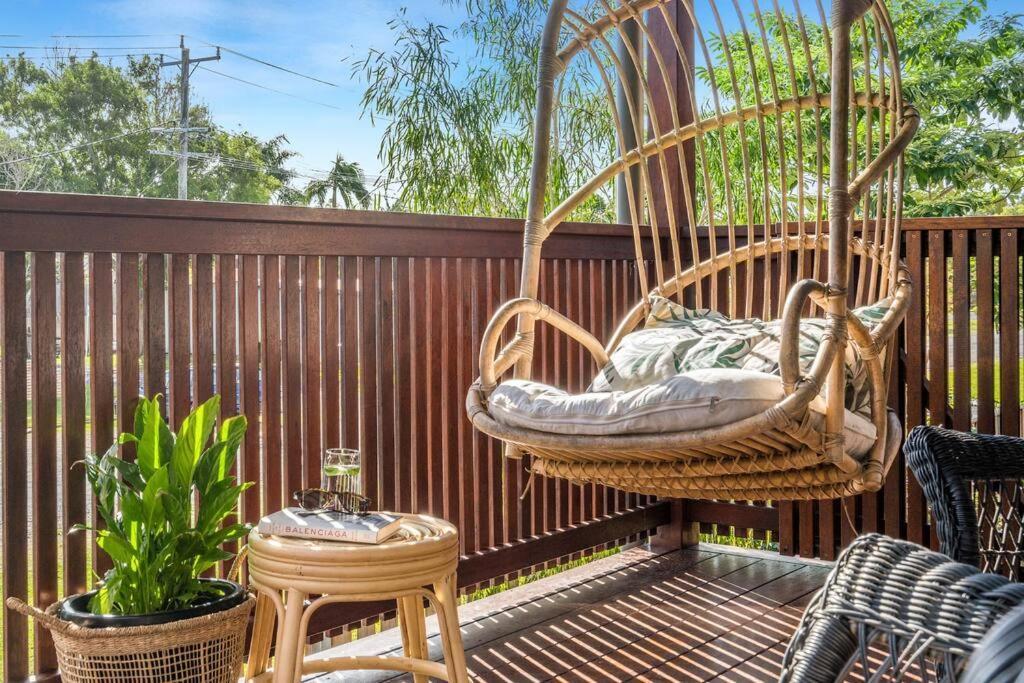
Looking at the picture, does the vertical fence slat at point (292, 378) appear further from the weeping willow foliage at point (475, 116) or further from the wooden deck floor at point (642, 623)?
the weeping willow foliage at point (475, 116)

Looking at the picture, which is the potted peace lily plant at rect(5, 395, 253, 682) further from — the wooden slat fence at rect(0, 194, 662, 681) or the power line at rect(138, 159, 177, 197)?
the power line at rect(138, 159, 177, 197)

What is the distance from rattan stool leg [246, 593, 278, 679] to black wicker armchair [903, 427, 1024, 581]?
114 centimetres

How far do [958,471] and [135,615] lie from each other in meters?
1.32

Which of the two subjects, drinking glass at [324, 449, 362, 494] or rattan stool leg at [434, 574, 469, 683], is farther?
drinking glass at [324, 449, 362, 494]

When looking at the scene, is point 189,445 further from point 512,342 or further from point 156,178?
point 156,178

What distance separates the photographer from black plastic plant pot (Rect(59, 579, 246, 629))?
5.01 feet

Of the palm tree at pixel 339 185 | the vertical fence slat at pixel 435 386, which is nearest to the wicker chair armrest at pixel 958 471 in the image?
the vertical fence slat at pixel 435 386

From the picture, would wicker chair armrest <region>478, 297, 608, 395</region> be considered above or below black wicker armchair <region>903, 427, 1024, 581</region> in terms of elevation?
above

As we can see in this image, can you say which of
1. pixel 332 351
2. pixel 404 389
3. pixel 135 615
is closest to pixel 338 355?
pixel 332 351

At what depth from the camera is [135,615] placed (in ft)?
5.04

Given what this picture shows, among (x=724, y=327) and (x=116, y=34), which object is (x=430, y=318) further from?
(x=116, y=34)

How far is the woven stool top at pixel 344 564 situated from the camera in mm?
1449

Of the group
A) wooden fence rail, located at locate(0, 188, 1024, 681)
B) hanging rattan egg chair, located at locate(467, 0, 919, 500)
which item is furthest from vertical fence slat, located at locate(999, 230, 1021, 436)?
hanging rattan egg chair, located at locate(467, 0, 919, 500)

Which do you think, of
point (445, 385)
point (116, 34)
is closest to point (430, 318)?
point (445, 385)
